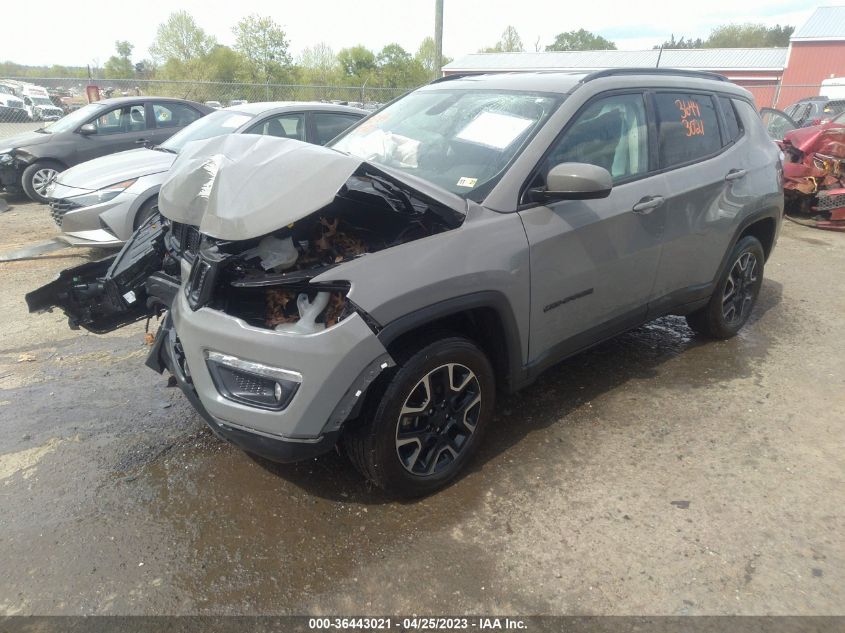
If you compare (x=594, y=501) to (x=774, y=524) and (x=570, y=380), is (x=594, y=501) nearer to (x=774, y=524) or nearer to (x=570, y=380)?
(x=774, y=524)

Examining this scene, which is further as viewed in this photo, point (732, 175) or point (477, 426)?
point (732, 175)

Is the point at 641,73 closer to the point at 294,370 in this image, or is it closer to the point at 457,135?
the point at 457,135

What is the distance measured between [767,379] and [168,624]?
→ 3.83m

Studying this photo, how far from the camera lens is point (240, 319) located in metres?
2.34

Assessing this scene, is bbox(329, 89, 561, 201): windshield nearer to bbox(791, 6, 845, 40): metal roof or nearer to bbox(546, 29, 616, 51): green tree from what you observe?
bbox(791, 6, 845, 40): metal roof

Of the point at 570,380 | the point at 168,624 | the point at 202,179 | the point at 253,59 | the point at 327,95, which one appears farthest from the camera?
the point at 253,59

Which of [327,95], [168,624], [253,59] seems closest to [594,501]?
[168,624]

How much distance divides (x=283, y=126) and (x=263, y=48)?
166ft

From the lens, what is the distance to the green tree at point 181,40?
56.8 meters

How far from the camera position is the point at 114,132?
9.23 metres

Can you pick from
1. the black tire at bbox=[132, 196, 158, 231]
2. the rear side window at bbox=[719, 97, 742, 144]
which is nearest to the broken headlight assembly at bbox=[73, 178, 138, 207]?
the black tire at bbox=[132, 196, 158, 231]

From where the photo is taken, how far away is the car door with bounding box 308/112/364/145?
6848 millimetres

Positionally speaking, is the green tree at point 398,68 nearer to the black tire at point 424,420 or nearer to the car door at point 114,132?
the car door at point 114,132

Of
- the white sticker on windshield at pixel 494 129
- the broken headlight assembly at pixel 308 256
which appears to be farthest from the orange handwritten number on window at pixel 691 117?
the broken headlight assembly at pixel 308 256
